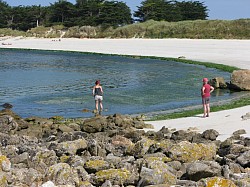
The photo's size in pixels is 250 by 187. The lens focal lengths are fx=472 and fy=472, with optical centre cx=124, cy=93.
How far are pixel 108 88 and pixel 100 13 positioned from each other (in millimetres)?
80998

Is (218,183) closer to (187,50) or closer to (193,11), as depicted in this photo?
(187,50)

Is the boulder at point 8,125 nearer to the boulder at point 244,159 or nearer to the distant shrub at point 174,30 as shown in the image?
the boulder at point 244,159

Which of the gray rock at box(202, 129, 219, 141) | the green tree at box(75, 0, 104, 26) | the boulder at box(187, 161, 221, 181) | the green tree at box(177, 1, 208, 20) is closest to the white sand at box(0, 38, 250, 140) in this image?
the gray rock at box(202, 129, 219, 141)

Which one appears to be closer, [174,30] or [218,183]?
[218,183]

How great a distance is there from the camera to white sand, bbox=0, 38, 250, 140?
18.9m

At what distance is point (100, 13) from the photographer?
371ft

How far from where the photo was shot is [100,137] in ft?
50.8

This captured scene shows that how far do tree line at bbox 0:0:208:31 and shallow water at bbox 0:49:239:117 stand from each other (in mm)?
57005

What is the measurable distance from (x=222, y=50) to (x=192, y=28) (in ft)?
75.4

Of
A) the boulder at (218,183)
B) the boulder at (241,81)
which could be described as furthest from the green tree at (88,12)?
the boulder at (218,183)

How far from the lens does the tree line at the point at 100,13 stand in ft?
361

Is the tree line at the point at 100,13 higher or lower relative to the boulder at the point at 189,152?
higher

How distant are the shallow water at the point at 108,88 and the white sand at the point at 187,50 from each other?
4.94 metres

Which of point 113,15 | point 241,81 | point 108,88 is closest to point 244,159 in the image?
point 241,81
